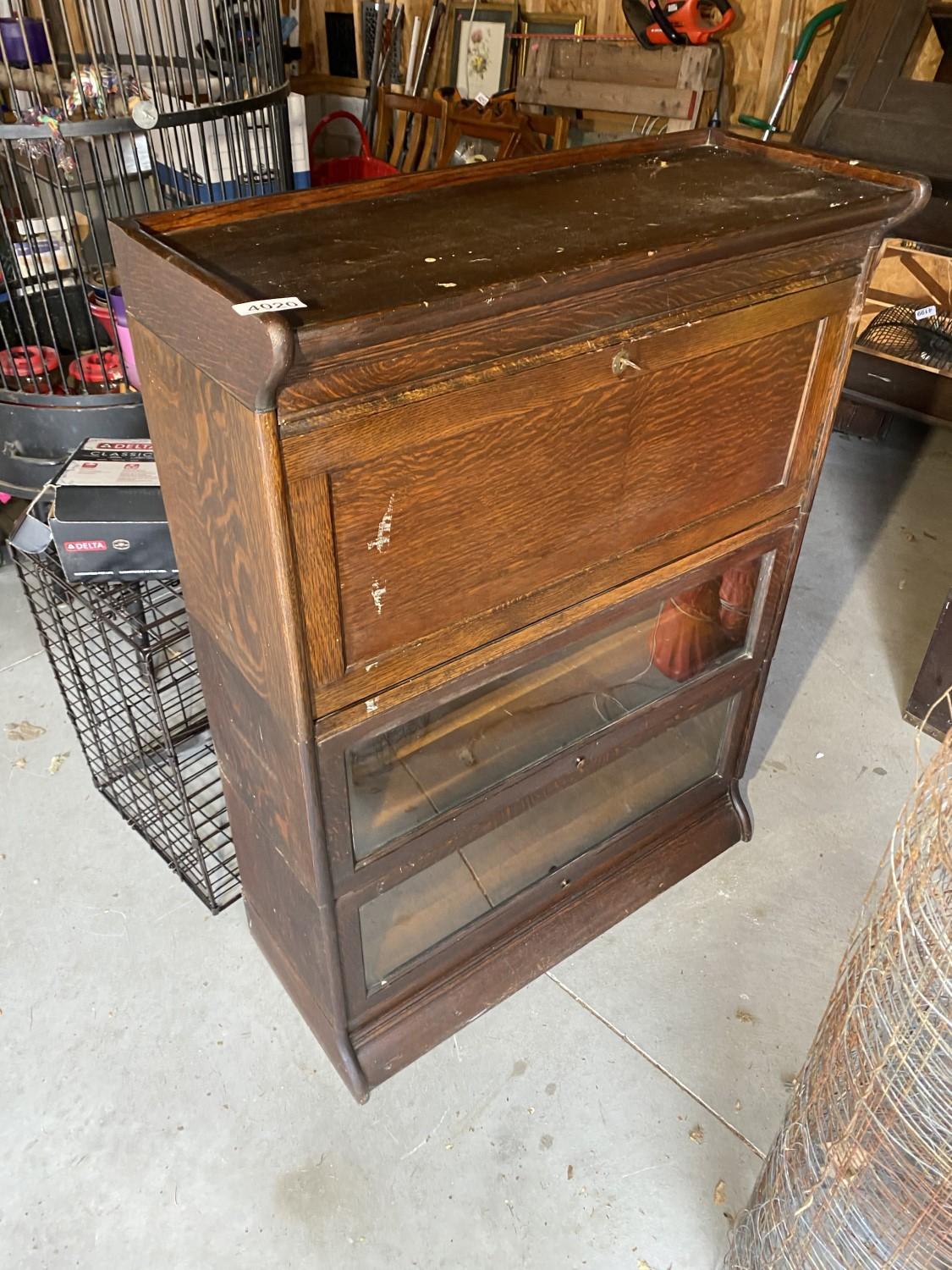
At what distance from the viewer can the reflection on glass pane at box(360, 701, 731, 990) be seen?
1.39m

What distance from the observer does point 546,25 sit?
381cm

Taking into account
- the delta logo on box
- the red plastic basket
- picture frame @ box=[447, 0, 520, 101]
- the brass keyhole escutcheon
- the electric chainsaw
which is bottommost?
the red plastic basket

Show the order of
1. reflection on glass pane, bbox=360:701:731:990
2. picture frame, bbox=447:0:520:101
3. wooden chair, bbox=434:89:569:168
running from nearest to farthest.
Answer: reflection on glass pane, bbox=360:701:731:990 → wooden chair, bbox=434:89:569:168 → picture frame, bbox=447:0:520:101

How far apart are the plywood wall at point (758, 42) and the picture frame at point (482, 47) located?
0.27m

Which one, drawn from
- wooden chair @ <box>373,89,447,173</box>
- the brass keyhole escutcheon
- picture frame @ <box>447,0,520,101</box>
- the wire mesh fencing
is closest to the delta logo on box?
the brass keyhole escutcheon

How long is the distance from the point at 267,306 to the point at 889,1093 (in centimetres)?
87

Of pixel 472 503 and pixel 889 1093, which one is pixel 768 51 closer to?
pixel 472 503

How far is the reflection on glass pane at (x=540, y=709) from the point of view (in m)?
1.21

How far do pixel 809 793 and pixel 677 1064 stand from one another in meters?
0.69

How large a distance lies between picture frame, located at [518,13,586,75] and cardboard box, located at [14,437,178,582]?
3033 mm

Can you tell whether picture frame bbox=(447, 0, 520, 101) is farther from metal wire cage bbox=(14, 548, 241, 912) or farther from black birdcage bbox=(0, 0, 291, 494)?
metal wire cage bbox=(14, 548, 241, 912)

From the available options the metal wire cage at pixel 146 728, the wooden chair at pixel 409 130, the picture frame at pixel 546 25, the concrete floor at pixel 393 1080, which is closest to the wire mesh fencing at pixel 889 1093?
the concrete floor at pixel 393 1080

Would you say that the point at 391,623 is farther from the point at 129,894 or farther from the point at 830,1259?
the point at 129,894

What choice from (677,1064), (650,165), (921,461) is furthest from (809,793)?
(921,461)
